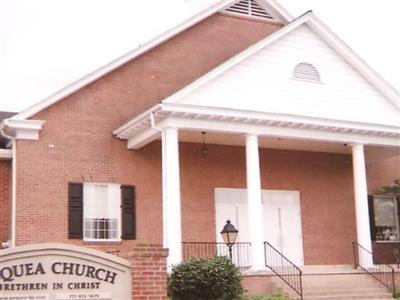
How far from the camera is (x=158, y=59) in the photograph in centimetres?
2353

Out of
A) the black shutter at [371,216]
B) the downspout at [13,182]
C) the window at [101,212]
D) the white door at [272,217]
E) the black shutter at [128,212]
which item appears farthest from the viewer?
the black shutter at [371,216]

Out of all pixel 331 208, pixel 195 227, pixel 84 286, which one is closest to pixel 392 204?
pixel 331 208

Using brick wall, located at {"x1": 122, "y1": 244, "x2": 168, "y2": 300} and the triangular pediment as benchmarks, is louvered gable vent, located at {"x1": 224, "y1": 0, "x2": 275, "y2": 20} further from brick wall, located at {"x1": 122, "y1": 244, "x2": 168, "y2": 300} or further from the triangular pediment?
brick wall, located at {"x1": 122, "y1": 244, "x2": 168, "y2": 300}

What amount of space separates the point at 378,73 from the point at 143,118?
8.57 metres

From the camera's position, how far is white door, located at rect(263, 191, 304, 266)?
24.1 m

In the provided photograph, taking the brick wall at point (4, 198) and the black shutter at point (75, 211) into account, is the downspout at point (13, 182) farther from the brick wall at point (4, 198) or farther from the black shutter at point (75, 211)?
the black shutter at point (75, 211)

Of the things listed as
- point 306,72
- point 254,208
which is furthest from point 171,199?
point 306,72

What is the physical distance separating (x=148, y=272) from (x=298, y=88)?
13.6 m

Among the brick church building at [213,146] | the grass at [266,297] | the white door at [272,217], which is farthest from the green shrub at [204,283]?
the white door at [272,217]

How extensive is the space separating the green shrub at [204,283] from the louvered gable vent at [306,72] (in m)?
7.94

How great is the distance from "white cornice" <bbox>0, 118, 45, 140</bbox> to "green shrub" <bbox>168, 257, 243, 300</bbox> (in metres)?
6.31

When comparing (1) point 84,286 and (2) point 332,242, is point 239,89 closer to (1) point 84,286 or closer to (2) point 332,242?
(2) point 332,242

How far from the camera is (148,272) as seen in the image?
33.3ft

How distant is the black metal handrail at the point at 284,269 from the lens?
1952cm
